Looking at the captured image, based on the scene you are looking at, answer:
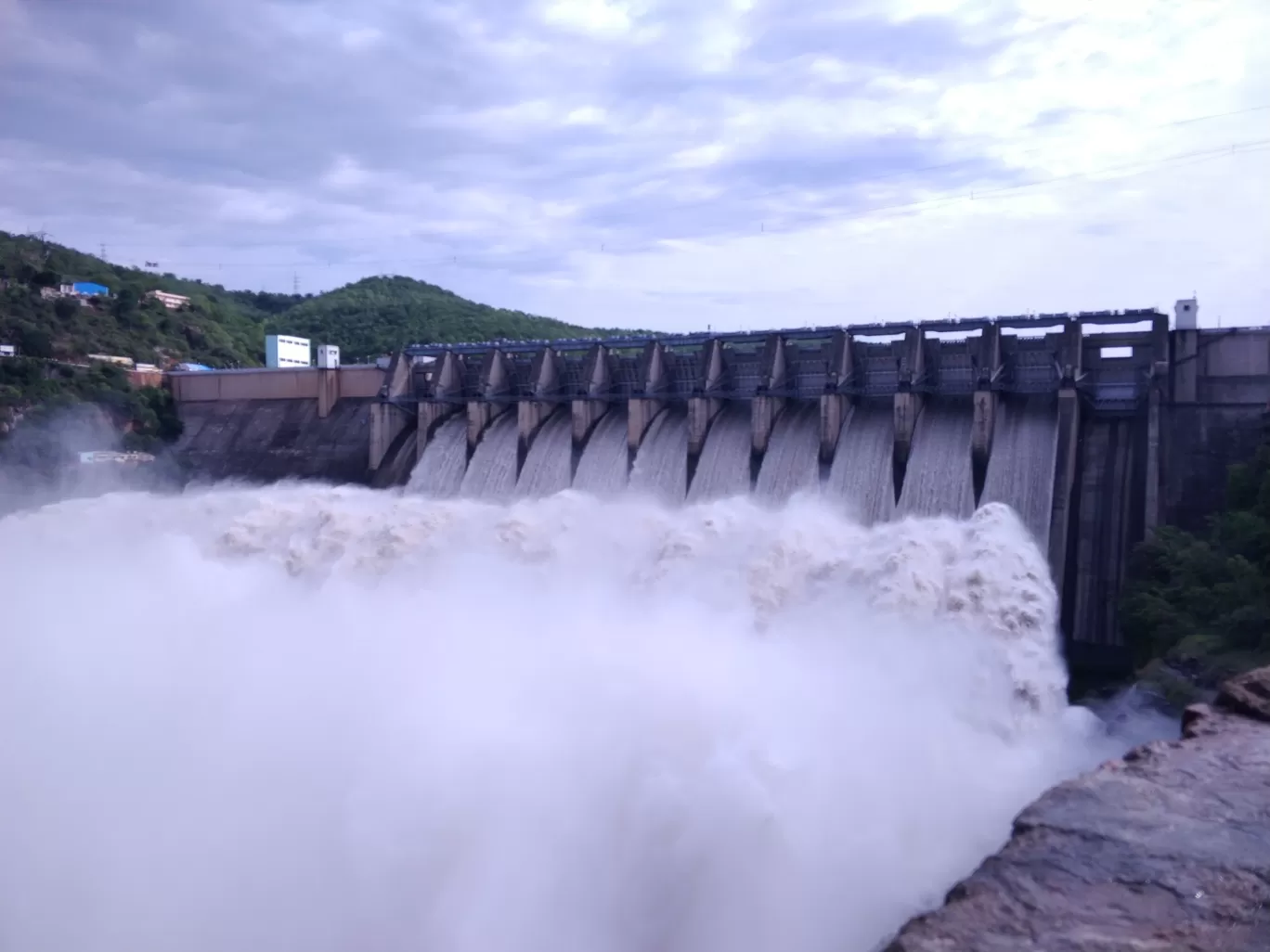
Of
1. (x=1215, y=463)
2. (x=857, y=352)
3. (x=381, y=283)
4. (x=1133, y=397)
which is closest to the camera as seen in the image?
(x=1215, y=463)

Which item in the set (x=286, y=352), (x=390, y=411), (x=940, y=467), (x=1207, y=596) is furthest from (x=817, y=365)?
(x=286, y=352)

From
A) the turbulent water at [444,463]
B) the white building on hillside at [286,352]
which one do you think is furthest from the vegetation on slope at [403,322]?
the turbulent water at [444,463]

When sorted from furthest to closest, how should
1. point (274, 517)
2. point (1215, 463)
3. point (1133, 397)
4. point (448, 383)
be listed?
1. point (448, 383)
2. point (274, 517)
3. point (1133, 397)
4. point (1215, 463)

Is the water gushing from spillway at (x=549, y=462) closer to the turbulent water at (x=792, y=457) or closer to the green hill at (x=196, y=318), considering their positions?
the turbulent water at (x=792, y=457)

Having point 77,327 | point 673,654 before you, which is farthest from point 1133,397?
point 77,327

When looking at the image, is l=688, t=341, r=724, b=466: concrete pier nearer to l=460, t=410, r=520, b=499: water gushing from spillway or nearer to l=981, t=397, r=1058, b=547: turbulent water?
l=460, t=410, r=520, b=499: water gushing from spillway

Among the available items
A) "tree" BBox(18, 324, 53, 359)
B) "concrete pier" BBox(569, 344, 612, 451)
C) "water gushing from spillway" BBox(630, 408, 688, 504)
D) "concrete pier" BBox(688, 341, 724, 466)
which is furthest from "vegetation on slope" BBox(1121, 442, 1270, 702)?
"tree" BBox(18, 324, 53, 359)

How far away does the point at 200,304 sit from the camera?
171 feet

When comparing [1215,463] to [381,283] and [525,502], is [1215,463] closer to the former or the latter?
[525,502]

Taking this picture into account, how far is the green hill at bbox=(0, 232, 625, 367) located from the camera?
38.9 metres

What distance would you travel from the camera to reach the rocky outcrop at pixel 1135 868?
15.8ft

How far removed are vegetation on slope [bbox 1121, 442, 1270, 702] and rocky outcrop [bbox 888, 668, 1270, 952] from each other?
454 cm

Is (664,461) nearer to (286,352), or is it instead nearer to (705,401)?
(705,401)

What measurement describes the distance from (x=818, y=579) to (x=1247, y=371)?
7.40 metres
